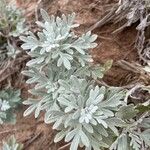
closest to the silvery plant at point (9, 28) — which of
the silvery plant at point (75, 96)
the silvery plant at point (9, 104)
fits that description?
the silvery plant at point (9, 104)

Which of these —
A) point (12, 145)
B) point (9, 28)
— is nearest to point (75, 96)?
point (12, 145)

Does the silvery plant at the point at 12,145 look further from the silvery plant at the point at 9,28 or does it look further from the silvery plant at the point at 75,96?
the silvery plant at the point at 9,28

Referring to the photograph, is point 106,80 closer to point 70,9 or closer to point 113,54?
point 113,54

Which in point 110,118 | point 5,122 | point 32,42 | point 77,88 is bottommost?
point 5,122

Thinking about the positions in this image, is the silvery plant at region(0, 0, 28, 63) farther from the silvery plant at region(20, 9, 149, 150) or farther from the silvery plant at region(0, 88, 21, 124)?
the silvery plant at region(20, 9, 149, 150)

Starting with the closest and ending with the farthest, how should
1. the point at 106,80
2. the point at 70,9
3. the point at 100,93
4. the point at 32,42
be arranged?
1. the point at 100,93
2. the point at 32,42
3. the point at 106,80
4. the point at 70,9

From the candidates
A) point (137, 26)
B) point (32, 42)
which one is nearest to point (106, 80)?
point (137, 26)

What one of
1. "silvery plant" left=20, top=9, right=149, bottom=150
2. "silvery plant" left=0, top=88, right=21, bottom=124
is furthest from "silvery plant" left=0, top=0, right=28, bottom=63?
"silvery plant" left=20, top=9, right=149, bottom=150
